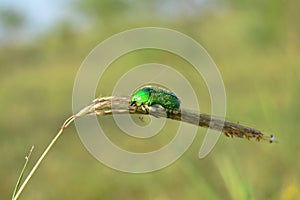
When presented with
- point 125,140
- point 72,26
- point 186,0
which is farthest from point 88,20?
point 186,0

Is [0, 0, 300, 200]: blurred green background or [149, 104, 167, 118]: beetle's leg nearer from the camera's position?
[149, 104, 167, 118]: beetle's leg

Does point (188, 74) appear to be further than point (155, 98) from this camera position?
Yes

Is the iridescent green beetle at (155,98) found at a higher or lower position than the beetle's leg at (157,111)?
higher

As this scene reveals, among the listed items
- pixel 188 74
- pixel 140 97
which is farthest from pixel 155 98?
pixel 188 74

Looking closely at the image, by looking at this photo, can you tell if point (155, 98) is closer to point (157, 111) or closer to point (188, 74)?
point (157, 111)

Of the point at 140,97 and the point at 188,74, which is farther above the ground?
the point at 188,74

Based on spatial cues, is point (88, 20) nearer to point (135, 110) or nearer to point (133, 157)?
point (133, 157)
